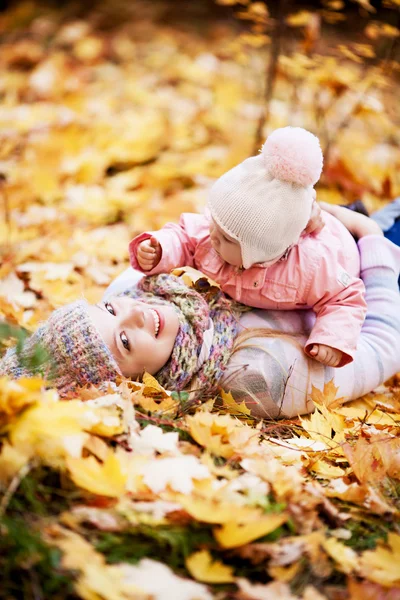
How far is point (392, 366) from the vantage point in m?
2.44

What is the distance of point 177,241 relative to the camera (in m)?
2.30

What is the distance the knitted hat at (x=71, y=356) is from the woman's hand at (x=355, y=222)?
116 cm

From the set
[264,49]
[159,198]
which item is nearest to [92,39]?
[264,49]

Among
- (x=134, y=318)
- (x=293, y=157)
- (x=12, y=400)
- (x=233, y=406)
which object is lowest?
(x=233, y=406)

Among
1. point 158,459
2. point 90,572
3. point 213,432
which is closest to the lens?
point 90,572

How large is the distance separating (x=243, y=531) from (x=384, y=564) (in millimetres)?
327

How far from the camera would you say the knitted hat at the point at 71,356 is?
1.95 m

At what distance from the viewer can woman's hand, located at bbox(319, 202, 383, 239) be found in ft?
8.43

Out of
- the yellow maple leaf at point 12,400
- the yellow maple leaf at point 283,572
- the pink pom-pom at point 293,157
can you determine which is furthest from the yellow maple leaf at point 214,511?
the pink pom-pom at point 293,157

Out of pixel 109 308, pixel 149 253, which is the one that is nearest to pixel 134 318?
pixel 109 308

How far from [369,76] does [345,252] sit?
259cm

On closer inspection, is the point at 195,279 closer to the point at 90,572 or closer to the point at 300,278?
the point at 300,278

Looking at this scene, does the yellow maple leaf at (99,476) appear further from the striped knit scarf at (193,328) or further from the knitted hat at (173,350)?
the striped knit scarf at (193,328)

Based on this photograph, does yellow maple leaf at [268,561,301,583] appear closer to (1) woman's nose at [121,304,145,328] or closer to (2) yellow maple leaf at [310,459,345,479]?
(2) yellow maple leaf at [310,459,345,479]
